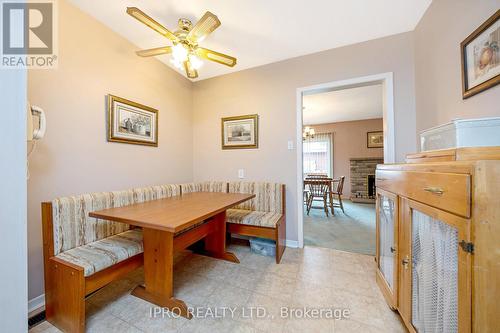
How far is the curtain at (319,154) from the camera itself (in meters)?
6.02

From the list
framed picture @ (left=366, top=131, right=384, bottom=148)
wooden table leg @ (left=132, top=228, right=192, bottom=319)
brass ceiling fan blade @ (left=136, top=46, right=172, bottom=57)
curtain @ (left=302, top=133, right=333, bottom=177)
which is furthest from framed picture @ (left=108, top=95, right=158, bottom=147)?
framed picture @ (left=366, top=131, right=384, bottom=148)

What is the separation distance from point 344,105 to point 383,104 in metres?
2.44

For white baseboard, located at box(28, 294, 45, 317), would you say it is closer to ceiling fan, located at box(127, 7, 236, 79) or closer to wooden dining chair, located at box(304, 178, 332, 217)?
ceiling fan, located at box(127, 7, 236, 79)

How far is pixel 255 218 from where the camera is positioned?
2.15m

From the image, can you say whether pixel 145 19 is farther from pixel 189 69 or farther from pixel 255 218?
pixel 255 218

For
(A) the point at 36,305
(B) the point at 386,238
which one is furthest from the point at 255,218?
(A) the point at 36,305

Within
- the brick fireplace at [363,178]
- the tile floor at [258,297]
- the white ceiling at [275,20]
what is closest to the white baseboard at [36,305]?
the tile floor at [258,297]

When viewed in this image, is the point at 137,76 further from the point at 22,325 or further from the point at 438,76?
the point at 438,76

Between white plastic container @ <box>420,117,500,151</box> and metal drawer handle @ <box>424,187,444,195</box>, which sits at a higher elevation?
white plastic container @ <box>420,117,500,151</box>

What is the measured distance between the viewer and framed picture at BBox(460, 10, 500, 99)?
100cm

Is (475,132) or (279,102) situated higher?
(279,102)

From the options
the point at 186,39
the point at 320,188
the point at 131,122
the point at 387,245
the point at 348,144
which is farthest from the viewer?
the point at 348,144

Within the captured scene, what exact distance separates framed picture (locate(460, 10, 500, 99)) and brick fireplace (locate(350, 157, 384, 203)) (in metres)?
4.75

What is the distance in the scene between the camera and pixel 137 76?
2.15m
